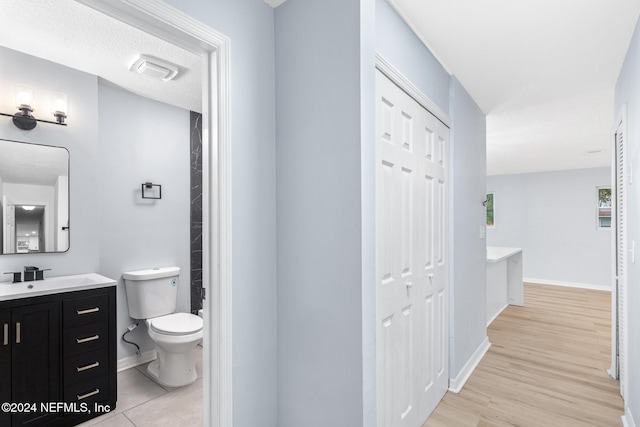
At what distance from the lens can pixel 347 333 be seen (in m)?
1.32

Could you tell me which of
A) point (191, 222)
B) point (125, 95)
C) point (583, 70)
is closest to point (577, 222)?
point (583, 70)

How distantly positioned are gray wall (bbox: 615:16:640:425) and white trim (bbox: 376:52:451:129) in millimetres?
1018

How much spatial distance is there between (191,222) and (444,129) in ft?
8.27

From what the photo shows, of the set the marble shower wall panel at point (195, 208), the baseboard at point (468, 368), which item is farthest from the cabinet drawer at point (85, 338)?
the baseboard at point (468, 368)

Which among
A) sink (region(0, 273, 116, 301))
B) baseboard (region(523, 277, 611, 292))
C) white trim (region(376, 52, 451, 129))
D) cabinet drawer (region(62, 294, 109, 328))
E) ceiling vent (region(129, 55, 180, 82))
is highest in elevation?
ceiling vent (region(129, 55, 180, 82))

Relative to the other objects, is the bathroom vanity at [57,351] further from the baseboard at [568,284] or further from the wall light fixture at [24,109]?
the baseboard at [568,284]

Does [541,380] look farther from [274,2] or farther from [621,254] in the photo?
[274,2]

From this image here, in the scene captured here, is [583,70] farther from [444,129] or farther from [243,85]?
[243,85]

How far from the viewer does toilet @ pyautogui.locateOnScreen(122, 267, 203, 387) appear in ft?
8.04

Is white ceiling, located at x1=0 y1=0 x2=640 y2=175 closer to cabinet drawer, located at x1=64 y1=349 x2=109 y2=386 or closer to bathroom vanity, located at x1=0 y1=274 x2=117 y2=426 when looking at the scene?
bathroom vanity, located at x1=0 y1=274 x2=117 y2=426

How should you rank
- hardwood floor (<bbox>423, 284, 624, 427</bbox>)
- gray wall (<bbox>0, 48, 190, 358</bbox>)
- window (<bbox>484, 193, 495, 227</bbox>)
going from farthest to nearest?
window (<bbox>484, 193, 495, 227</bbox>)
gray wall (<bbox>0, 48, 190, 358</bbox>)
hardwood floor (<bbox>423, 284, 624, 427</bbox>)

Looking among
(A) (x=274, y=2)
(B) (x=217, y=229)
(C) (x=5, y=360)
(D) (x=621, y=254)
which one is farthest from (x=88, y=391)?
(D) (x=621, y=254)

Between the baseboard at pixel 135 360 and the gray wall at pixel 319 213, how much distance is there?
199 centimetres

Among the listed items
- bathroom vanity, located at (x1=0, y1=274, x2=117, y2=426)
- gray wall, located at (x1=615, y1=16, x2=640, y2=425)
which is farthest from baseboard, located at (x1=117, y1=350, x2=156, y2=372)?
gray wall, located at (x1=615, y1=16, x2=640, y2=425)
